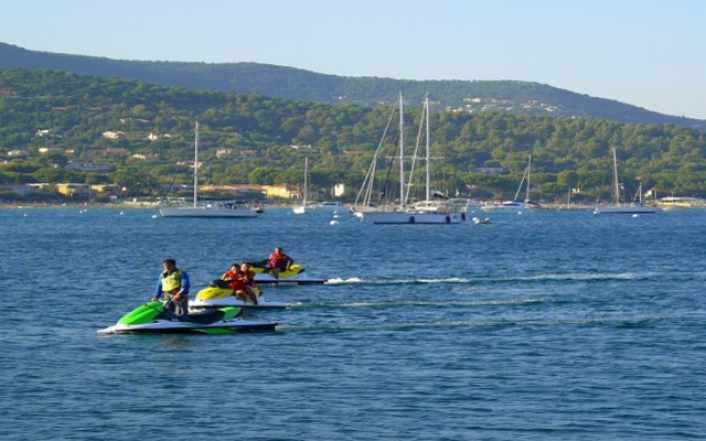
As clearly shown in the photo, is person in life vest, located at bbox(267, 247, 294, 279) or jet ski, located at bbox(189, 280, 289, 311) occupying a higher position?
person in life vest, located at bbox(267, 247, 294, 279)

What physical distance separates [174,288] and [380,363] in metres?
7.23

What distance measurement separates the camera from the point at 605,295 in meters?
62.0

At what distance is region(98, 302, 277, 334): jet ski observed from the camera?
1720 inches

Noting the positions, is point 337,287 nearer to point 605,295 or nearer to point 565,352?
point 605,295

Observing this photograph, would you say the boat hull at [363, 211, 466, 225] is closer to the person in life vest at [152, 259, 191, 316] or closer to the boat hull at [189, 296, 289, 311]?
the boat hull at [189, 296, 289, 311]

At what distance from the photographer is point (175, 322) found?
144 feet

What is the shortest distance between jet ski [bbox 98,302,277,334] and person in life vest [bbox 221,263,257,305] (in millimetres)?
6493

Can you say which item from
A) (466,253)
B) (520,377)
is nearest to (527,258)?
(466,253)

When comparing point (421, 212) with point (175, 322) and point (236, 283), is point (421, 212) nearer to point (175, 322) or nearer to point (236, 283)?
point (236, 283)

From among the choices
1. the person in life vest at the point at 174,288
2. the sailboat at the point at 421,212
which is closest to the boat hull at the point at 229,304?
the person in life vest at the point at 174,288

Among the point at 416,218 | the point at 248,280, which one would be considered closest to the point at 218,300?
the point at 248,280

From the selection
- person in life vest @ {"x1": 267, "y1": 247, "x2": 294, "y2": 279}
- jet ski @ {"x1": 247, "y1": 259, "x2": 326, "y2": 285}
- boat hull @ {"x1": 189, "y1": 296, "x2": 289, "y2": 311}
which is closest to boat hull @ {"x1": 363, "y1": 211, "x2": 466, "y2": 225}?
jet ski @ {"x1": 247, "y1": 259, "x2": 326, "y2": 285}

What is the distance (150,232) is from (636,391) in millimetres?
125820

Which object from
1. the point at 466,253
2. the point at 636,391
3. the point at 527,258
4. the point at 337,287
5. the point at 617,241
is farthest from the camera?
the point at 617,241
